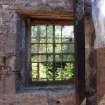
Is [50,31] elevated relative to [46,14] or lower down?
lower down

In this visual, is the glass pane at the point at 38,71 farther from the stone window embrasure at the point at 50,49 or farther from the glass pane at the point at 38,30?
the glass pane at the point at 38,30

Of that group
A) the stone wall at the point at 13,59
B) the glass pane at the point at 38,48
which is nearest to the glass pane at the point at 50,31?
the glass pane at the point at 38,48

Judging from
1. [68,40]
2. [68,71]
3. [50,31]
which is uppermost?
[50,31]

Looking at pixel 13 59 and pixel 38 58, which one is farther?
pixel 38 58

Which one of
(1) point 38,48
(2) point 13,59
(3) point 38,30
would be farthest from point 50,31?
(2) point 13,59

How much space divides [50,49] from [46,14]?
44 centimetres

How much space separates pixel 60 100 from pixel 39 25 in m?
0.90

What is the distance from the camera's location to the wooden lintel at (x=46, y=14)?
3.51m

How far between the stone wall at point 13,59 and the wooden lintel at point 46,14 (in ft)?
0.13

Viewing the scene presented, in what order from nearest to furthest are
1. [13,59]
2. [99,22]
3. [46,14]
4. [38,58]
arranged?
[99,22] < [13,59] < [46,14] < [38,58]

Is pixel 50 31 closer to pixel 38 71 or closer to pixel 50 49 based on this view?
pixel 50 49

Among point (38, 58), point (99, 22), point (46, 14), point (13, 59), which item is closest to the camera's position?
point (99, 22)

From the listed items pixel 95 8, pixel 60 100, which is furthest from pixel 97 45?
pixel 60 100

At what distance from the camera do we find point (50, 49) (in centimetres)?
382
